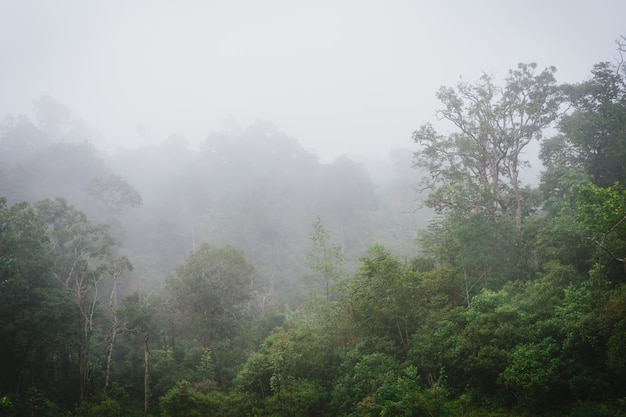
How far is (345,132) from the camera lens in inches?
5157

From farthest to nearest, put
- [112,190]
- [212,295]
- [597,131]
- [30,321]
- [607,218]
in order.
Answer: [112,190] → [212,295] → [597,131] → [30,321] → [607,218]

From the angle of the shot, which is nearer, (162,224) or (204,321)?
(204,321)

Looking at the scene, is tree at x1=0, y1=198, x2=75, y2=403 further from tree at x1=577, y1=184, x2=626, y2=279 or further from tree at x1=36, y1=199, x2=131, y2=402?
tree at x1=577, y1=184, x2=626, y2=279

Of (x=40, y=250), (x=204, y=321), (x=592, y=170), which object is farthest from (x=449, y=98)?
(x=40, y=250)

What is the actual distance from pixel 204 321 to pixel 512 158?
23662 millimetres

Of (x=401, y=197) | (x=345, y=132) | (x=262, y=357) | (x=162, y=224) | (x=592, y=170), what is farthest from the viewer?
(x=345, y=132)

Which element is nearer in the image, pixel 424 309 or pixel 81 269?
pixel 424 309

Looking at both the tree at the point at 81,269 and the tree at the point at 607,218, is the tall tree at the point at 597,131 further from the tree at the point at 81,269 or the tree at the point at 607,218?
the tree at the point at 81,269

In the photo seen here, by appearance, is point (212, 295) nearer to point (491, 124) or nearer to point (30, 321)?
point (30, 321)

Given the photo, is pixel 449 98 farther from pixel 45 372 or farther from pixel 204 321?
pixel 45 372

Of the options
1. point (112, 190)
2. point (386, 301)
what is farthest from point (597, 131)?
point (112, 190)

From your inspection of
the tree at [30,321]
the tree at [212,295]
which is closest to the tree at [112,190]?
the tree at [30,321]

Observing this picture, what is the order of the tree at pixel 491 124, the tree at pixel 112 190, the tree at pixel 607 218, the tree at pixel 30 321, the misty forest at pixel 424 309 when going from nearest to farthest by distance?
the misty forest at pixel 424 309 → the tree at pixel 607 218 → the tree at pixel 30 321 → the tree at pixel 491 124 → the tree at pixel 112 190

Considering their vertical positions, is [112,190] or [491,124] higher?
[112,190]
